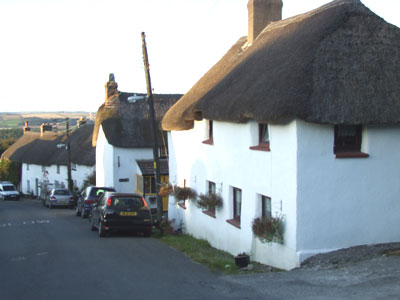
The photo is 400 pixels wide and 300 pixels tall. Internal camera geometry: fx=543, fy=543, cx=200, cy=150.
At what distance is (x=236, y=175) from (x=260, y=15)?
7502 millimetres

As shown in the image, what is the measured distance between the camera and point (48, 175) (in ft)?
184

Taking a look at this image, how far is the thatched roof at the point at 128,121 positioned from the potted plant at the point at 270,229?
896 inches

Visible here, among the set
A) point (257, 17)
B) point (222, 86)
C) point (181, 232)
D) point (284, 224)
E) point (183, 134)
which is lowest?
point (181, 232)

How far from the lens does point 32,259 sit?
1460cm

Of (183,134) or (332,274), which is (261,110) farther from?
(183,134)

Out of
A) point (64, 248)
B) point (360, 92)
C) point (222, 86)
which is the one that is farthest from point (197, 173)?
point (360, 92)

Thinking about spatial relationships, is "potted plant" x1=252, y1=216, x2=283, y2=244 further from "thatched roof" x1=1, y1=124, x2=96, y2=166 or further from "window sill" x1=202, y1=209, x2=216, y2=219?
"thatched roof" x1=1, y1=124, x2=96, y2=166

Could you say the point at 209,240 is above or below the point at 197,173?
below

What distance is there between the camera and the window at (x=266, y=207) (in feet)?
47.5

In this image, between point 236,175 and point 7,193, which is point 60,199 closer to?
point 7,193

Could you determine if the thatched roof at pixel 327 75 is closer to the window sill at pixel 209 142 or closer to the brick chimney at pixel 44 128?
the window sill at pixel 209 142

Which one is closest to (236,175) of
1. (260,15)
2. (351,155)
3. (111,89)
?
(351,155)

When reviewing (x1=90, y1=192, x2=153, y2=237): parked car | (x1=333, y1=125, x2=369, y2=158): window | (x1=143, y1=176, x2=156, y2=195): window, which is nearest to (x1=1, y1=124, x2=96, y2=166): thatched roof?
(x1=143, y1=176, x2=156, y2=195): window

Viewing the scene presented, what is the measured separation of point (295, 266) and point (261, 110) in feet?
12.4
